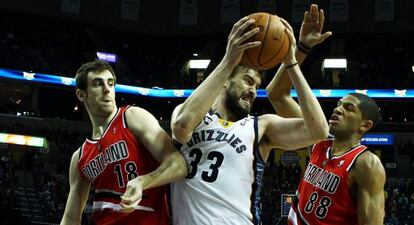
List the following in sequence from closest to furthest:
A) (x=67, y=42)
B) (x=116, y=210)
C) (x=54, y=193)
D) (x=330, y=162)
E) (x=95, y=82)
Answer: (x=116, y=210) → (x=95, y=82) → (x=330, y=162) → (x=54, y=193) → (x=67, y=42)

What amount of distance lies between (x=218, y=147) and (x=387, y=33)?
86.9ft

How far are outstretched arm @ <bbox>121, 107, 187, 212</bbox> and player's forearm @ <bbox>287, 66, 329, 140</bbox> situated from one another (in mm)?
723

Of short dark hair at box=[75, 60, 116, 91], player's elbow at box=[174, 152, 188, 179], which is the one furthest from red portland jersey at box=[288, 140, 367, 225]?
short dark hair at box=[75, 60, 116, 91]

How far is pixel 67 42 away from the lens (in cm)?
2931

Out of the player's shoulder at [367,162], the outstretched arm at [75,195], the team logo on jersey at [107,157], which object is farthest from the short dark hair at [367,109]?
the outstretched arm at [75,195]

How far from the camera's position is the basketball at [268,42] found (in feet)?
9.68

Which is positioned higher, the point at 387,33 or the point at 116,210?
the point at 387,33

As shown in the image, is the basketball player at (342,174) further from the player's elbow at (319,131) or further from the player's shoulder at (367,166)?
the player's elbow at (319,131)

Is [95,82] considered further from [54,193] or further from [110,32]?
[110,32]

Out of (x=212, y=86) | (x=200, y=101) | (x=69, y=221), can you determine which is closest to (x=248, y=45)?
(x=212, y=86)

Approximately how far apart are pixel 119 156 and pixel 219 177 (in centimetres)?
65

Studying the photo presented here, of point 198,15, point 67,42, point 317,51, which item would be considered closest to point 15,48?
point 67,42

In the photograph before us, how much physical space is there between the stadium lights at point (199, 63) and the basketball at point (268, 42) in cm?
2673

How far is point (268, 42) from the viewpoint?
2.95 meters
